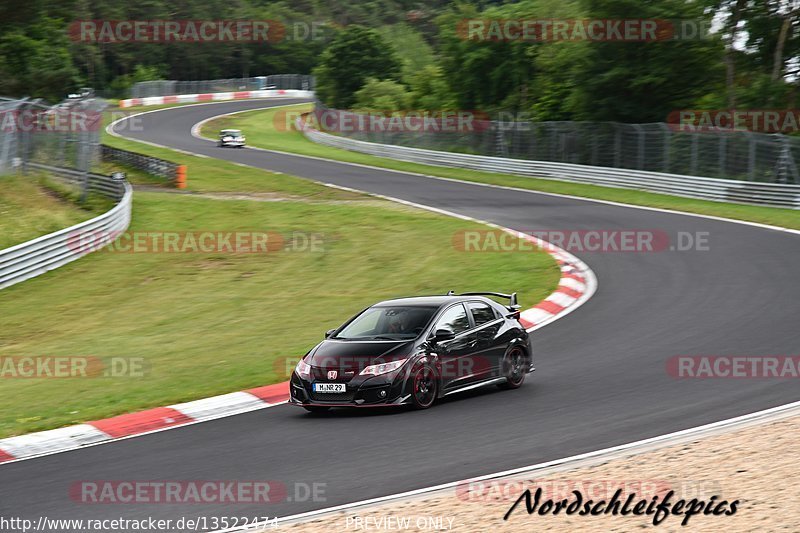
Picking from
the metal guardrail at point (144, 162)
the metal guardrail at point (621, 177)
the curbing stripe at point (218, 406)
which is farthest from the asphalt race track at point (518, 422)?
the metal guardrail at point (144, 162)

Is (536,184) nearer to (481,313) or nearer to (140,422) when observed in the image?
(481,313)

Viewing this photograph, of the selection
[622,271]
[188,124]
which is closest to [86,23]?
[188,124]

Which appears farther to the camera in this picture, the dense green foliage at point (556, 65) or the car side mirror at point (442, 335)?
the dense green foliage at point (556, 65)

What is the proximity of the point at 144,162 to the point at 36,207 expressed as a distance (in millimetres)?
17626

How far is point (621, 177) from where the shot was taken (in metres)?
38.4

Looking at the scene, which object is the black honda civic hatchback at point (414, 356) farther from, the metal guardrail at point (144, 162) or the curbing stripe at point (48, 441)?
the metal guardrail at point (144, 162)

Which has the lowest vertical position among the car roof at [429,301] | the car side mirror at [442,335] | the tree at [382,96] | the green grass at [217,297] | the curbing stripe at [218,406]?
the green grass at [217,297]

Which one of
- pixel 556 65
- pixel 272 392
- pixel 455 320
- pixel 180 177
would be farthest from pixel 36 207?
pixel 556 65

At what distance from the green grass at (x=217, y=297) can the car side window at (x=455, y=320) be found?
101 inches

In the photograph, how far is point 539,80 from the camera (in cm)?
5294

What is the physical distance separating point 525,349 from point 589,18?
3237 cm

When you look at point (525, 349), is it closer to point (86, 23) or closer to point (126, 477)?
point (126, 477)

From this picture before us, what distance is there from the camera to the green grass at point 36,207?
24234 mm

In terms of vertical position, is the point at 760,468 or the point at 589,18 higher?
the point at 589,18
